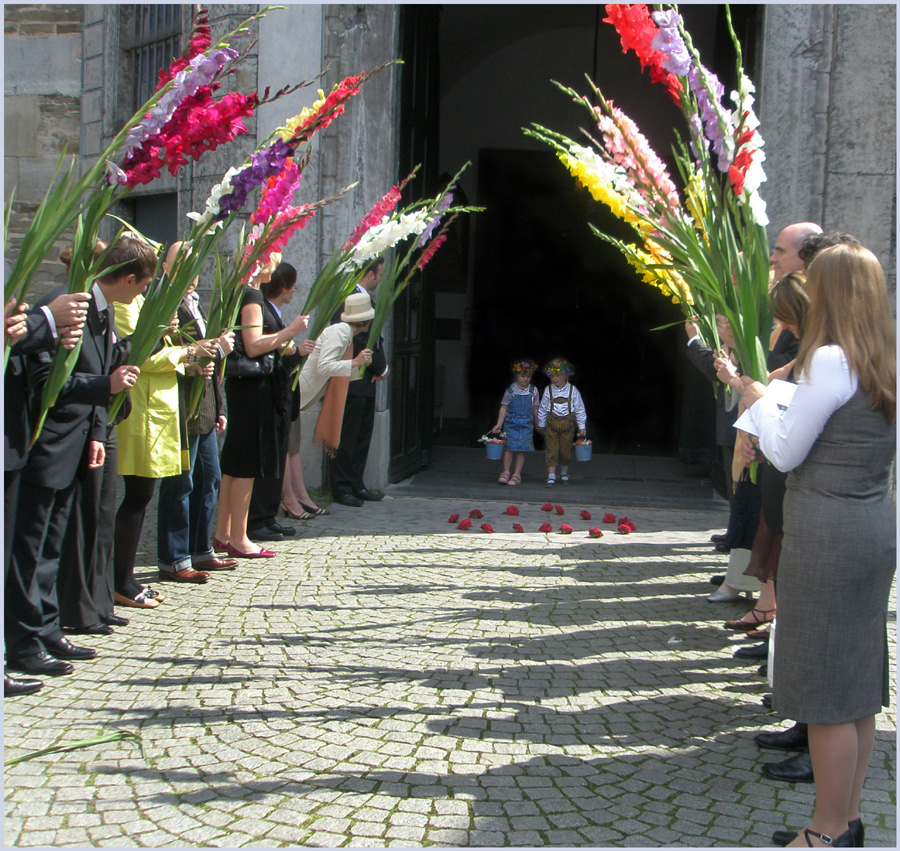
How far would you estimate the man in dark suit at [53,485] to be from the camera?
387 cm

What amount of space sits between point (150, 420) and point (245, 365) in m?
1.01

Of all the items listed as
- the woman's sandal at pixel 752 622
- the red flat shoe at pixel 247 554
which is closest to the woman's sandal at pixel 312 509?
the red flat shoe at pixel 247 554

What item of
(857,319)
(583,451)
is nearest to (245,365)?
(857,319)

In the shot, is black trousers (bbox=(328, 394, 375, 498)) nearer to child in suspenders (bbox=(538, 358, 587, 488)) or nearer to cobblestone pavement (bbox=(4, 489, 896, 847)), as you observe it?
child in suspenders (bbox=(538, 358, 587, 488))

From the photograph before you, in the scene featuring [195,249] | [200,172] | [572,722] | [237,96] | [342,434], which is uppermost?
[200,172]

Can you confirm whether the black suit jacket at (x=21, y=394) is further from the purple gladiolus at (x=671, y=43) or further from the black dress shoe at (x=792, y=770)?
the black dress shoe at (x=792, y=770)

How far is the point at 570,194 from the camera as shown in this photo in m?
13.8

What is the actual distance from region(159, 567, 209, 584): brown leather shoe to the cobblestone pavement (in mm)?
97

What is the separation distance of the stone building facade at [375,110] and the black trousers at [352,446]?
434 mm

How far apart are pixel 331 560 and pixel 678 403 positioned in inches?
290

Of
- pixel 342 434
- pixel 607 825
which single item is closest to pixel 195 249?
pixel 607 825

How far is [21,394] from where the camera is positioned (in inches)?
144

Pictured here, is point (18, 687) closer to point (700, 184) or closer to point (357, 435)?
point (700, 184)

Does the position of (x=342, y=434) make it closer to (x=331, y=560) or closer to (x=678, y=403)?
(x=331, y=560)
